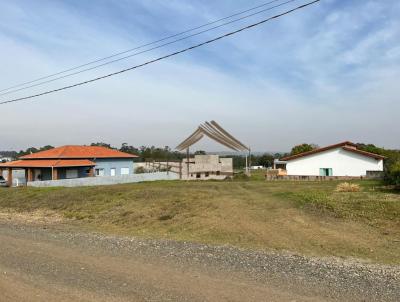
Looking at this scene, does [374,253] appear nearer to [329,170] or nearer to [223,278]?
[223,278]

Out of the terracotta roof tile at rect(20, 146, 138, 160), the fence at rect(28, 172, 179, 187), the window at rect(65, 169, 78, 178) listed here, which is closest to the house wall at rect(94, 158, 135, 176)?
the terracotta roof tile at rect(20, 146, 138, 160)

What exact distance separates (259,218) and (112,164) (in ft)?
143

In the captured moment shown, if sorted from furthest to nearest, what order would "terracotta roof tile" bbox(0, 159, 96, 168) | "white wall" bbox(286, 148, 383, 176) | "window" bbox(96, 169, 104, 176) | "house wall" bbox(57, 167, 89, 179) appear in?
"window" bbox(96, 169, 104, 176) → "house wall" bbox(57, 167, 89, 179) → "terracotta roof tile" bbox(0, 159, 96, 168) → "white wall" bbox(286, 148, 383, 176)

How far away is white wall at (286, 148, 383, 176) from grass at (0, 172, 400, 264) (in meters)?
25.7

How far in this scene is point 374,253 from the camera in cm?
988

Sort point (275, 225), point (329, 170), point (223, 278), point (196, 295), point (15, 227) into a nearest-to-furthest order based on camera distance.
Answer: point (196, 295) < point (223, 278) < point (275, 225) < point (15, 227) < point (329, 170)

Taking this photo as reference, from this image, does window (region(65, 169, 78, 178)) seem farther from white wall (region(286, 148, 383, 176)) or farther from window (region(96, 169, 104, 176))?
white wall (region(286, 148, 383, 176))

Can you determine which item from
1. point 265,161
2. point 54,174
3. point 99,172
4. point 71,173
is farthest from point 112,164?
point 265,161

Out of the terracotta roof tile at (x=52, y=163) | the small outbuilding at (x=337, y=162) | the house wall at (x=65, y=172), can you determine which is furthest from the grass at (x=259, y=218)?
the small outbuilding at (x=337, y=162)

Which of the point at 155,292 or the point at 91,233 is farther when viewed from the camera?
the point at 91,233

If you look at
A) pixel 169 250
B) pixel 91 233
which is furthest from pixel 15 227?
pixel 169 250

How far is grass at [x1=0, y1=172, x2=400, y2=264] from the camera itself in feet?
36.4

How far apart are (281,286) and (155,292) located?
2012 mm

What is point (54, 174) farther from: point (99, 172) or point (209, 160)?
point (209, 160)
